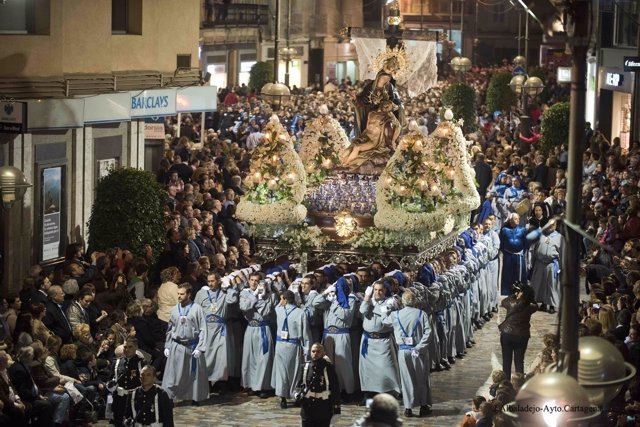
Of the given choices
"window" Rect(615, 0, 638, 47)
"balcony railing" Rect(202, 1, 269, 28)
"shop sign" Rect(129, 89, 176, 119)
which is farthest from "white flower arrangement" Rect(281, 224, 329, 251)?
"balcony railing" Rect(202, 1, 269, 28)

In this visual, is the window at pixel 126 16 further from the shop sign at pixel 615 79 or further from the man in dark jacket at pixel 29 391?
the shop sign at pixel 615 79

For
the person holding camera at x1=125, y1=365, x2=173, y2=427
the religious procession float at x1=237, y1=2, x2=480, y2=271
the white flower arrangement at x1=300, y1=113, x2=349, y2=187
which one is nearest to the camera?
the person holding camera at x1=125, y1=365, x2=173, y2=427

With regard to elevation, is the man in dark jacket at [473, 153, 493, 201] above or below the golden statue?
below

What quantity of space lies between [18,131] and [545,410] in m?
14.9

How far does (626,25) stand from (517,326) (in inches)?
974

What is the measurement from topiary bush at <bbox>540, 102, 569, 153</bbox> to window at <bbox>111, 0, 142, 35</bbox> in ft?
40.8

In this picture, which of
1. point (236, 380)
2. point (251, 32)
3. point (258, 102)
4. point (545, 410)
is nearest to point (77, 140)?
point (236, 380)

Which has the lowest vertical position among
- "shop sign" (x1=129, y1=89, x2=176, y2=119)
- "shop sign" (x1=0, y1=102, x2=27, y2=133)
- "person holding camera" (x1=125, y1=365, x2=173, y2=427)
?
"person holding camera" (x1=125, y1=365, x2=173, y2=427)

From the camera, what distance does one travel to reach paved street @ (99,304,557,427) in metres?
18.7

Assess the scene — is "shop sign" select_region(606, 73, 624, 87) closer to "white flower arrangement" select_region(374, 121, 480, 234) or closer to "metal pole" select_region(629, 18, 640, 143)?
"metal pole" select_region(629, 18, 640, 143)

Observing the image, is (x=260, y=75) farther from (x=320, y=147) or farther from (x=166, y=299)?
(x=166, y=299)

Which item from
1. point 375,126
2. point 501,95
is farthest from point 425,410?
point 501,95

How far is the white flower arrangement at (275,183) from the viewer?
73.6 ft

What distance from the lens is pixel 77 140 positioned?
26625mm
